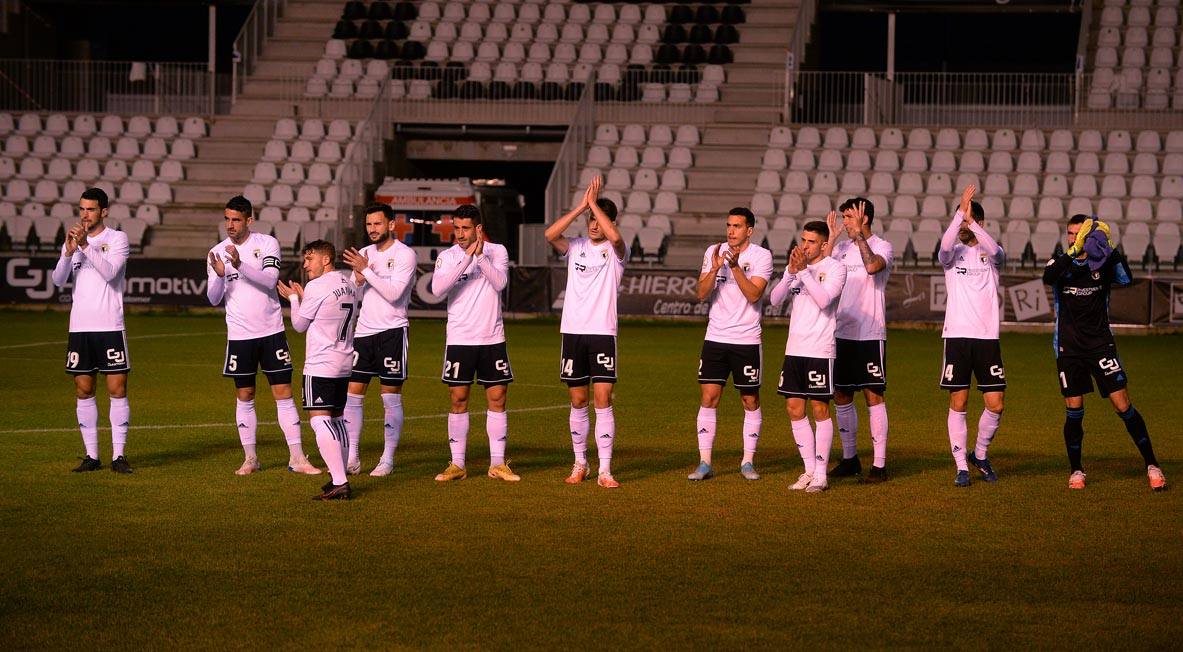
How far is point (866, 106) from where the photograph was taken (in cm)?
3641

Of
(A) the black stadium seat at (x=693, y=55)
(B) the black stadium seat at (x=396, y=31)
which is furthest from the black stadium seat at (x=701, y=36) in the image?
(B) the black stadium seat at (x=396, y=31)

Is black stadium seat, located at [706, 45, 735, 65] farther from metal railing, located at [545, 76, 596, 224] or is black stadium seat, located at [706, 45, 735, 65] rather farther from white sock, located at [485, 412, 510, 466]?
white sock, located at [485, 412, 510, 466]

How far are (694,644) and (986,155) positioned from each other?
30227mm

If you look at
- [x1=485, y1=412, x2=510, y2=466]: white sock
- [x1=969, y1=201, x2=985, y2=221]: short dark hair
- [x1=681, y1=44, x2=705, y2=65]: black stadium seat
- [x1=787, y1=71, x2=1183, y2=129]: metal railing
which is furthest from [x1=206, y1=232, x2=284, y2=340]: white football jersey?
[x1=681, y1=44, x2=705, y2=65]: black stadium seat

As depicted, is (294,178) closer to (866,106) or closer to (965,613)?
(866,106)

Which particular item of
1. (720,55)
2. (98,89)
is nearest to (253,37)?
(98,89)

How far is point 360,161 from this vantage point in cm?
3538

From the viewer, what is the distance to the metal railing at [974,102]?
35.5m

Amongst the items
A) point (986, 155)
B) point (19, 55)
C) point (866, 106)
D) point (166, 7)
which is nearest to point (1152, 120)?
point (986, 155)

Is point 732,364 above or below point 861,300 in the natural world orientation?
below

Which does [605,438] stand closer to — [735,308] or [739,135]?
[735,308]

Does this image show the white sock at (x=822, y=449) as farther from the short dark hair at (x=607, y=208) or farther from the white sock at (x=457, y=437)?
the white sock at (x=457, y=437)

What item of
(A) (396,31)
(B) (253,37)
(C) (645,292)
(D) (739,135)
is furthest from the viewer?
(A) (396,31)

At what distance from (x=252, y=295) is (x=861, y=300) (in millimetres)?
4780
